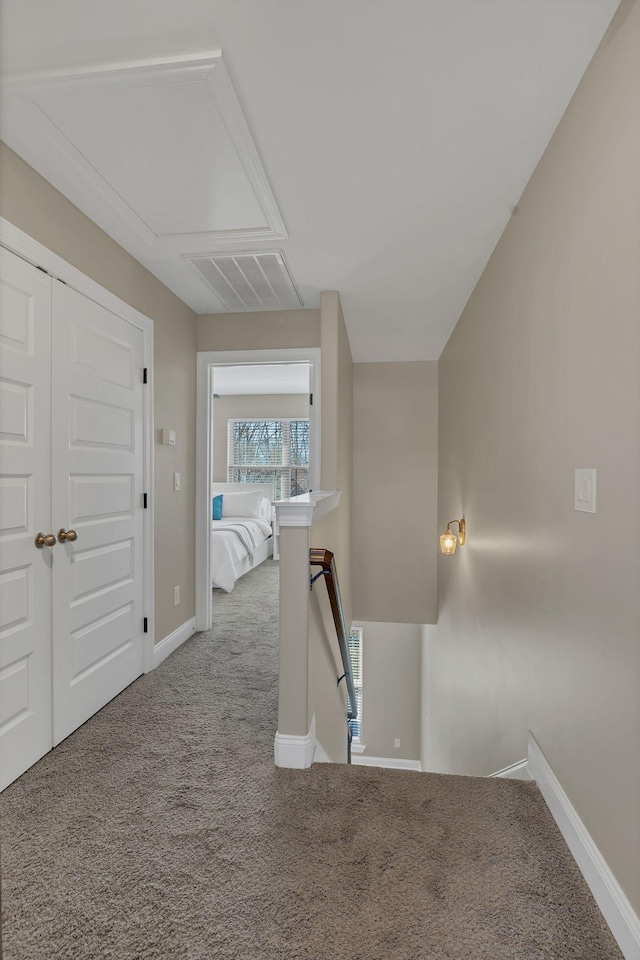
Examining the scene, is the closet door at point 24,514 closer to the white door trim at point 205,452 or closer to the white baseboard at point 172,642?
the white baseboard at point 172,642

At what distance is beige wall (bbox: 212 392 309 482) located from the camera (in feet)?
25.1

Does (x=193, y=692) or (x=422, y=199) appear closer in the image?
(x=422, y=199)

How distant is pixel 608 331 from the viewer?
4.65 ft

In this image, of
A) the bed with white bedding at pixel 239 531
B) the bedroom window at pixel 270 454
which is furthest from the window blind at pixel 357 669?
the bedroom window at pixel 270 454

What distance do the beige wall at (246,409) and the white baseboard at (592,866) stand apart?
20.4 feet

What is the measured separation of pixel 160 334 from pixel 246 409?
4.62m

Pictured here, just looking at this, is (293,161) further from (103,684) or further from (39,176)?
(103,684)

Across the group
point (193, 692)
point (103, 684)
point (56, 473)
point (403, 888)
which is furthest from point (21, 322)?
point (403, 888)

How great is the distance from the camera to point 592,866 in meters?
1.44

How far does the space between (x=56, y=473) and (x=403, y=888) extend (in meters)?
1.92

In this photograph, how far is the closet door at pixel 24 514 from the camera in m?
1.91

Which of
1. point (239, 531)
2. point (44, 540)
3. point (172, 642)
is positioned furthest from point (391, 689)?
point (44, 540)

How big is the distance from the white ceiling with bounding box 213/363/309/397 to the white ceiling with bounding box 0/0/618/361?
3.28 meters

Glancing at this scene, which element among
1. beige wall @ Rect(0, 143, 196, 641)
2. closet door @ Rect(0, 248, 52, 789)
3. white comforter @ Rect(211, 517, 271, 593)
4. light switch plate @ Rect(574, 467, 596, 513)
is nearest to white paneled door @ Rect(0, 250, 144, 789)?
closet door @ Rect(0, 248, 52, 789)
